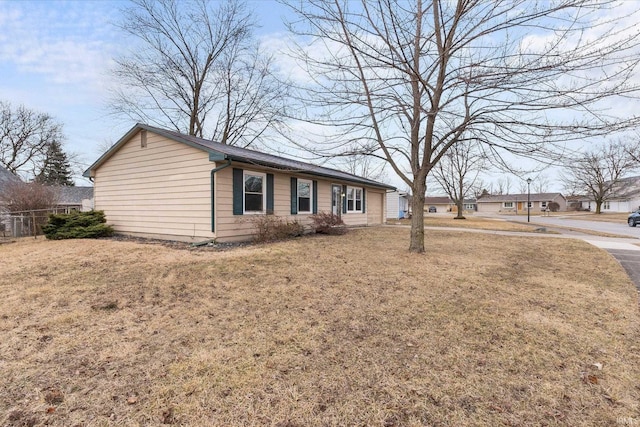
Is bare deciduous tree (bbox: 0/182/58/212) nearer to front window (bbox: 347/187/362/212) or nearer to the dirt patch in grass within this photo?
front window (bbox: 347/187/362/212)

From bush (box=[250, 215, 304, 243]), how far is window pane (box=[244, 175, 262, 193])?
882 mm

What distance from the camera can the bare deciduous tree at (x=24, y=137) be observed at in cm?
2858

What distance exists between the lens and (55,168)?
35.8 meters

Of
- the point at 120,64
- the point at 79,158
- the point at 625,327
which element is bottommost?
the point at 625,327

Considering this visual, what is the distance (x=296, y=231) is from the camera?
33.7ft

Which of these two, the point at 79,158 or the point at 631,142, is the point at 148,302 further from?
the point at 631,142

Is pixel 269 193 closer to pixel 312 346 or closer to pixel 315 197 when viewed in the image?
pixel 315 197

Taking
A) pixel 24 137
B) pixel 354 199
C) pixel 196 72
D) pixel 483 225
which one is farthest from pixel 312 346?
pixel 24 137

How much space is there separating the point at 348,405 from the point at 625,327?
3.77 meters

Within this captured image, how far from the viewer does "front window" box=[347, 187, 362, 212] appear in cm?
1547

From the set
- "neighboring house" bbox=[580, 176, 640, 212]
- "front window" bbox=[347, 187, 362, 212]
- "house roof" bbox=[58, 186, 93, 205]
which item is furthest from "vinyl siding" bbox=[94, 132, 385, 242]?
"neighboring house" bbox=[580, 176, 640, 212]

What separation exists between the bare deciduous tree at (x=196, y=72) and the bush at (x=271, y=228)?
10.6 meters

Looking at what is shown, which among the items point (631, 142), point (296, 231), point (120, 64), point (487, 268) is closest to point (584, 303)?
point (487, 268)

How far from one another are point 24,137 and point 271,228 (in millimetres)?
35365
